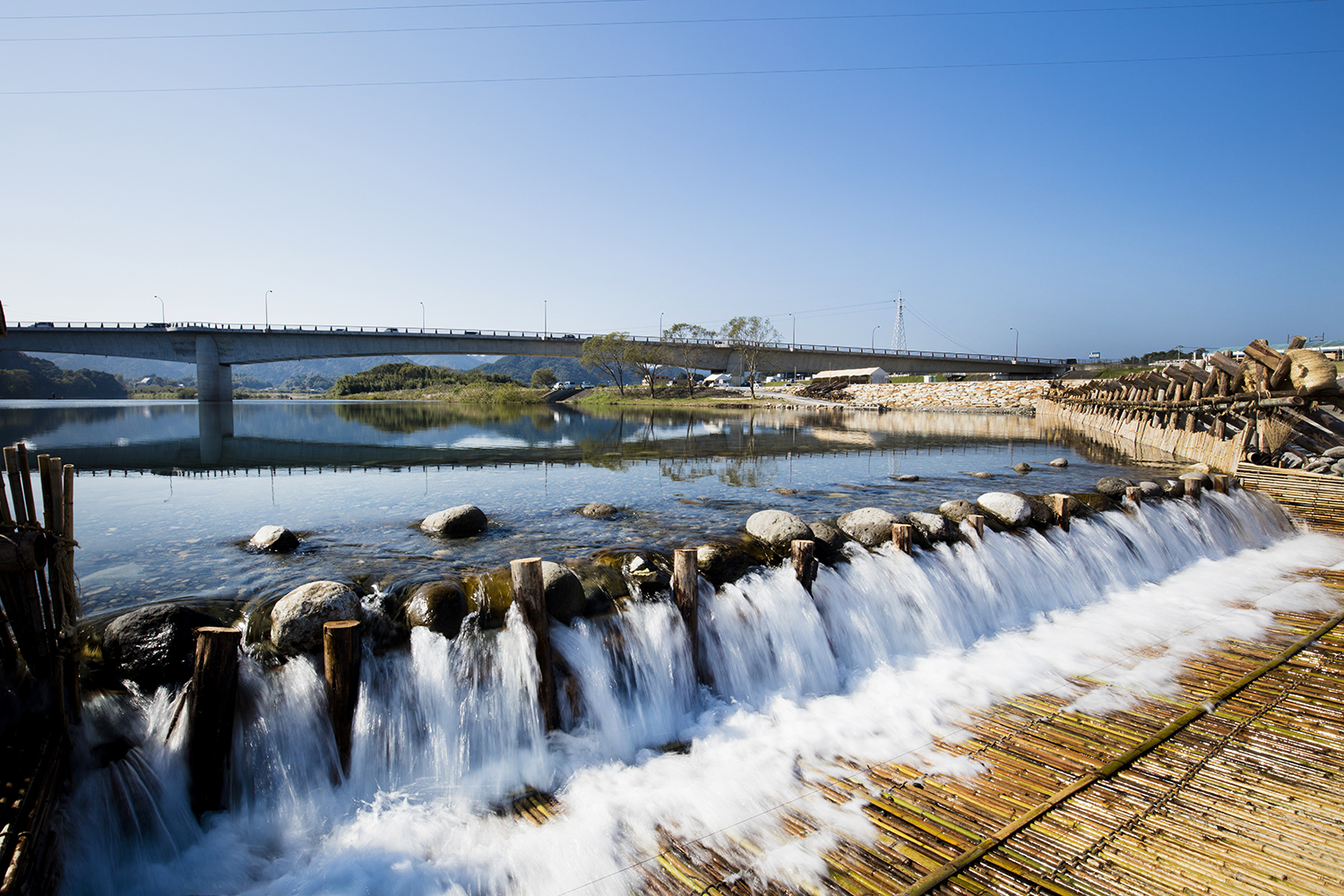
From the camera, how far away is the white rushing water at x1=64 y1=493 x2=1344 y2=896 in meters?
5.47

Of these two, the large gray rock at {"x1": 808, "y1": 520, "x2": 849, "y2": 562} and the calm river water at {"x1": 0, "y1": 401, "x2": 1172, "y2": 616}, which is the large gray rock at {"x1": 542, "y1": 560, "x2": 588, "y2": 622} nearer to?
the calm river water at {"x1": 0, "y1": 401, "x2": 1172, "y2": 616}

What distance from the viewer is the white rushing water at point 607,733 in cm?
547

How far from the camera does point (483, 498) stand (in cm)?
1705

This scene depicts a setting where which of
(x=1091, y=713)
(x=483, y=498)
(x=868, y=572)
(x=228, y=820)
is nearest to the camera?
(x=228, y=820)

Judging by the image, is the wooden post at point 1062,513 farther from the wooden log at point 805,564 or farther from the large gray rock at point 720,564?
the large gray rock at point 720,564

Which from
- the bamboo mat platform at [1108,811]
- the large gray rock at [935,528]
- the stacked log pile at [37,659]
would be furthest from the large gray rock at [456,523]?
the large gray rock at [935,528]

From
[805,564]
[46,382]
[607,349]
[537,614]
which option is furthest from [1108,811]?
[46,382]

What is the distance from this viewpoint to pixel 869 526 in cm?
1170

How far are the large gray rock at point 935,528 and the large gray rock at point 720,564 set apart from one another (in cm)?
391

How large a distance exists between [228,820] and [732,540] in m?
8.22

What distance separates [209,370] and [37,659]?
8926 centimetres

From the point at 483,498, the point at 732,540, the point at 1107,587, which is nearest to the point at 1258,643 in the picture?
the point at 1107,587

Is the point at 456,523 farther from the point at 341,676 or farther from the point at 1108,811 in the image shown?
the point at 1108,811

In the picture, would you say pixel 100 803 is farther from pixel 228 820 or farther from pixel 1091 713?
pixel 1091 713
